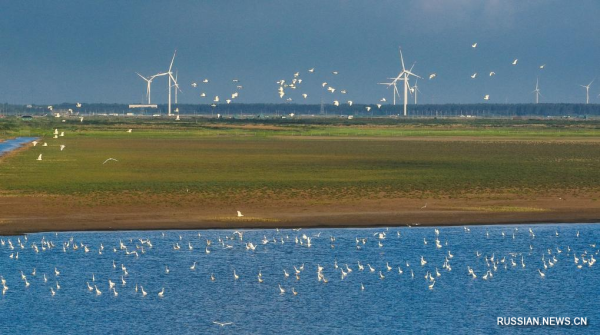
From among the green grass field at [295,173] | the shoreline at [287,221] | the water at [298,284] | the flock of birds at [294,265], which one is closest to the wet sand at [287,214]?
the shoreline at [287,221]

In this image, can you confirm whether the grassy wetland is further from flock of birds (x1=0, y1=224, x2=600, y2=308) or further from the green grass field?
flock of birds (x1=0, y1=224, x2=600, y2=308)

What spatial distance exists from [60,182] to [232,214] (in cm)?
1749

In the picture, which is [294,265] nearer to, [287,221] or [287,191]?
[287,221]

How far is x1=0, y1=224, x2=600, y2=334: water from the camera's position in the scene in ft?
80.6

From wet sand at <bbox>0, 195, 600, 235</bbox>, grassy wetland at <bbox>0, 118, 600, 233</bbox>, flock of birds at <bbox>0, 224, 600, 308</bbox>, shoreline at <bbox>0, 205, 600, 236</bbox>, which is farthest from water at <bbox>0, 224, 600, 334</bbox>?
grassy wetland at <bbox>0, 118, 600, 233</bbox>

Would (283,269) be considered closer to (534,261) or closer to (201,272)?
(201,272)

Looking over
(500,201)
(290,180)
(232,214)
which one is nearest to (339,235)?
(232,214)

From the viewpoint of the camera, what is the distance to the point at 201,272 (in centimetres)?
3050

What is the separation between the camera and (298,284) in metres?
28.8

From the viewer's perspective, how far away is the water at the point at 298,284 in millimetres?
24578

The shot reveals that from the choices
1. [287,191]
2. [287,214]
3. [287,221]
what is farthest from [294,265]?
[287,191]

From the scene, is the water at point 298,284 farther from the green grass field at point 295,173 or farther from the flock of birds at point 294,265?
the green grass field at point 295,173

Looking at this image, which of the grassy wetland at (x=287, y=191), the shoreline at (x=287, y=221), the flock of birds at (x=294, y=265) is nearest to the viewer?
the flock of birds at (x=294, y=265)

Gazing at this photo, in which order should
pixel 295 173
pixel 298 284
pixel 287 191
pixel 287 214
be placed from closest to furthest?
pixel 298 284, pixel 287 214, pixel 287 191, pixel 295 173
